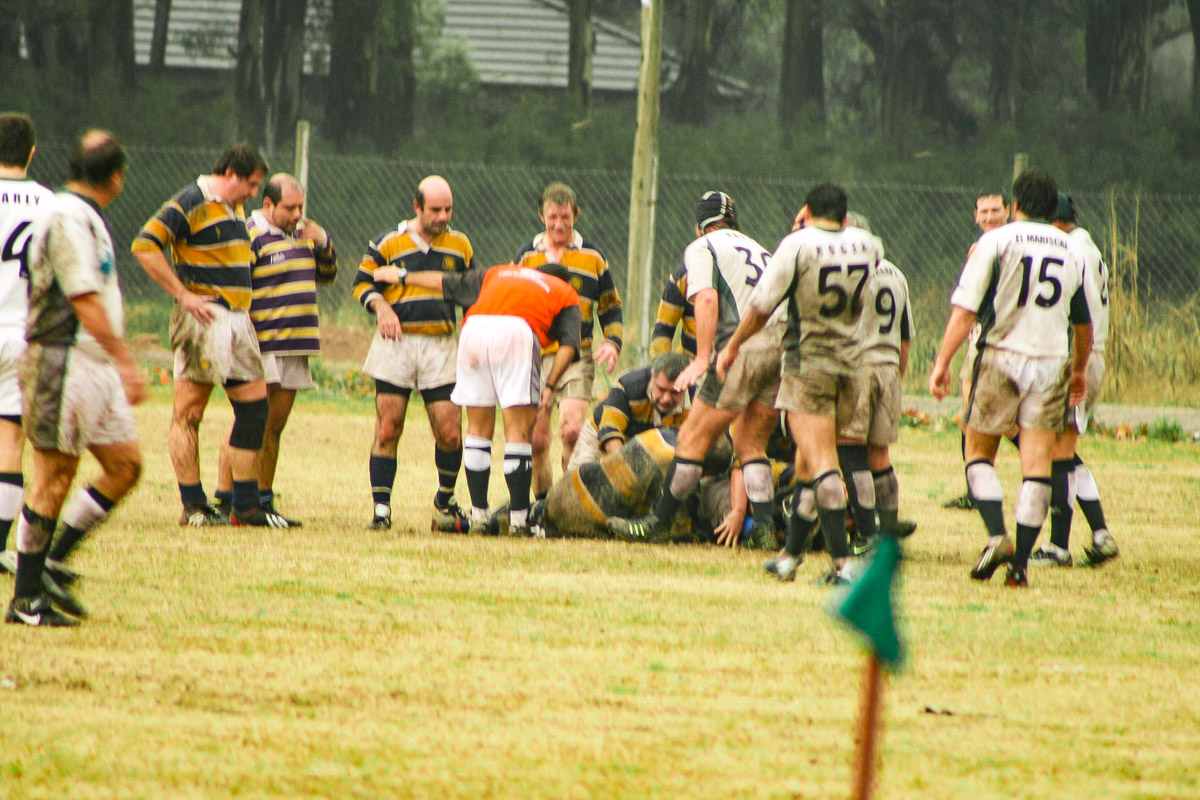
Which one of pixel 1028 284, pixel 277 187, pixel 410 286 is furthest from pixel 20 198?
pixel 1028 284

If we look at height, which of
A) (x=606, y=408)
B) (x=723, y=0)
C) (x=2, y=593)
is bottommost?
(x=2, y=593)

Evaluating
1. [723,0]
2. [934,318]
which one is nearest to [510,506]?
[934,318]

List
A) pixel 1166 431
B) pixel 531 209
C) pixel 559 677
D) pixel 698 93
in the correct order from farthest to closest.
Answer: pixel 698 93, pixel 531 209, pixel 1166 431, pixel 559 677

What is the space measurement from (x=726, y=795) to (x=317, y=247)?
566 centimetres

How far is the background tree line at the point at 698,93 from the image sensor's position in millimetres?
28766

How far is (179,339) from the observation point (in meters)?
8.29

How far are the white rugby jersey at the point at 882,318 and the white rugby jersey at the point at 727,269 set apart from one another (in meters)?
0.66

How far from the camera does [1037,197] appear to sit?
720 cm

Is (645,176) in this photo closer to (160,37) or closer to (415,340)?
(415,340)

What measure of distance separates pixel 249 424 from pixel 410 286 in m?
1.20

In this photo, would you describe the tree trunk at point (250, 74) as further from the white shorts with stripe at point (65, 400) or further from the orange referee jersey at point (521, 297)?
the white shorts with stripe at point (65, 400)

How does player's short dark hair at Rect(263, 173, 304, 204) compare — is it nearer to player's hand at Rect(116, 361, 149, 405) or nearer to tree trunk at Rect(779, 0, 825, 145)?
player's hand at Rect(116, 361, 149, 405)

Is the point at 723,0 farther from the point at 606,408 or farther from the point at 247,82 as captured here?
the point at 606,408

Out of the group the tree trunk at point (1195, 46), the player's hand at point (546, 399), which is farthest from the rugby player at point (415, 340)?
the tree trunk at point (1195, 46)
